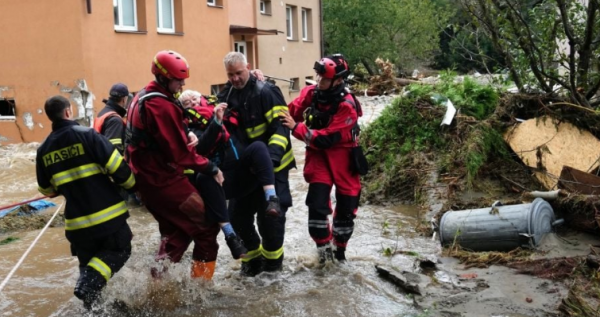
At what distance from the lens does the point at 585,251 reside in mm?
5758

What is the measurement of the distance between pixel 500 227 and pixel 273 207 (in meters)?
2.30

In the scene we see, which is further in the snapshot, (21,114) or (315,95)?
(21,114)

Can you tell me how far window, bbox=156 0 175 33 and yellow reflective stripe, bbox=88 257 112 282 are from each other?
1276cm

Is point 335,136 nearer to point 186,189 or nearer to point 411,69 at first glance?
point 186,189

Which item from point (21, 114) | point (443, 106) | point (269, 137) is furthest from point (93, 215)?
point (21, 114)

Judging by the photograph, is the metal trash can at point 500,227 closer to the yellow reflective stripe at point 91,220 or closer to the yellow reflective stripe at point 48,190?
the yellow reflective stripe at point 91,220

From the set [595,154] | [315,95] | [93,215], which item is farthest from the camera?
[595,154]

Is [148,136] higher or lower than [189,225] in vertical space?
higher

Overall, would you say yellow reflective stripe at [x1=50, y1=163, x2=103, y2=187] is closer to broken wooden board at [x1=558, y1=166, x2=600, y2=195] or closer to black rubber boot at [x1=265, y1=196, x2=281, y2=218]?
black rubber boot at [x1=265, y1=196, x2=281, y2=218]

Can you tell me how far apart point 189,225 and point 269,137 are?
1.09m

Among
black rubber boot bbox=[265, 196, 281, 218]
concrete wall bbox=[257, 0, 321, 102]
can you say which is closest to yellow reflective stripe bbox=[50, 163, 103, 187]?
black rubber boot bbox=[265, 196, 281, 218]

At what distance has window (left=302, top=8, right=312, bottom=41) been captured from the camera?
30.1 metres

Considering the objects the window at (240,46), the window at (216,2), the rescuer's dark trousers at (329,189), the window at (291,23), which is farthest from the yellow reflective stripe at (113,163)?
the window at (291,23)

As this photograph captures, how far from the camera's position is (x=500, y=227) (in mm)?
6070
